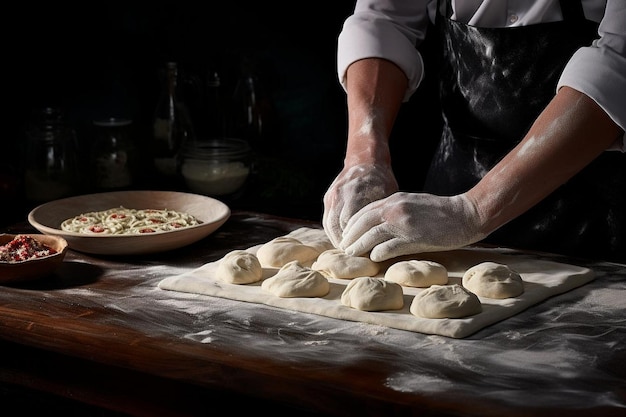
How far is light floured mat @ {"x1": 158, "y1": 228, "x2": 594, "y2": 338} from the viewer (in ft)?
5.28

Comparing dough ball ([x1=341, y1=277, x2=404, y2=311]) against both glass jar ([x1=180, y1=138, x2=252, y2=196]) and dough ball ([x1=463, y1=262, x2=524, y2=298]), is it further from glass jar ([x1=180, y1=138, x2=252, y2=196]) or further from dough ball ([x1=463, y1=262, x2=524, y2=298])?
glass jar ([x1=180, y1=138, x2=252, y2=196])

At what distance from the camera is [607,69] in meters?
1.88

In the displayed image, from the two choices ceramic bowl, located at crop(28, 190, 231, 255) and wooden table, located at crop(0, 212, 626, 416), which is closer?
wooden table, located at crop(0, 212, 626, 416)

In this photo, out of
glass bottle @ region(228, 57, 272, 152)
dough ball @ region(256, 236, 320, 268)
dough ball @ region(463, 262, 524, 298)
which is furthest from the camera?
glass bottle @ region(228, 57, 272, 152)

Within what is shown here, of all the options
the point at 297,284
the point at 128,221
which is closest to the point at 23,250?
the point at 128,221

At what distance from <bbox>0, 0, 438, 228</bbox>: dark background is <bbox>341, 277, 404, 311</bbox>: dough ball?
1545mm

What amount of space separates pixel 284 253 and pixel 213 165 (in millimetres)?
1144

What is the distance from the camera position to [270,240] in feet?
7.27

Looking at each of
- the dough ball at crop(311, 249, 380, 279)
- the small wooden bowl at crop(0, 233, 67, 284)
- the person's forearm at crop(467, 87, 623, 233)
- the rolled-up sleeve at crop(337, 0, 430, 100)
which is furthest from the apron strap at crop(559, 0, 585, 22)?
the small wooden bowl at crop(0, 233, 67, 284)

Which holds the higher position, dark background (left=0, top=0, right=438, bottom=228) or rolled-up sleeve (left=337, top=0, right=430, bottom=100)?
rolled-up sleeve (left=337, top=0, right=430, bottom=100)

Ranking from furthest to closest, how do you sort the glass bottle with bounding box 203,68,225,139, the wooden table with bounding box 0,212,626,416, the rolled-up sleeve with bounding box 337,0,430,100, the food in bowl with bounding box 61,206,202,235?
the glass bottle with bounding box 203,68,225,139 < the rolled-up sleeve with bounding box 337,0,430,100 < the food in bowl with bounding box 61,206,202,235 < the wooden table with bounding box 0,212,626,416

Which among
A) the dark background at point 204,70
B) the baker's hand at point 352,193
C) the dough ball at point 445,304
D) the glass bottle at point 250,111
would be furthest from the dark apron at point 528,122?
the glass bottle at point 250,111

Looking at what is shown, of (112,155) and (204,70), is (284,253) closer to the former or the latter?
(112,155)

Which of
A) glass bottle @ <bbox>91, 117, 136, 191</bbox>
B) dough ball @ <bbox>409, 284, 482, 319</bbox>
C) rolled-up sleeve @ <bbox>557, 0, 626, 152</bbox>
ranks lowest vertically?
glass bottle @ <bbox>91, 117, 136, 191</bbox>
